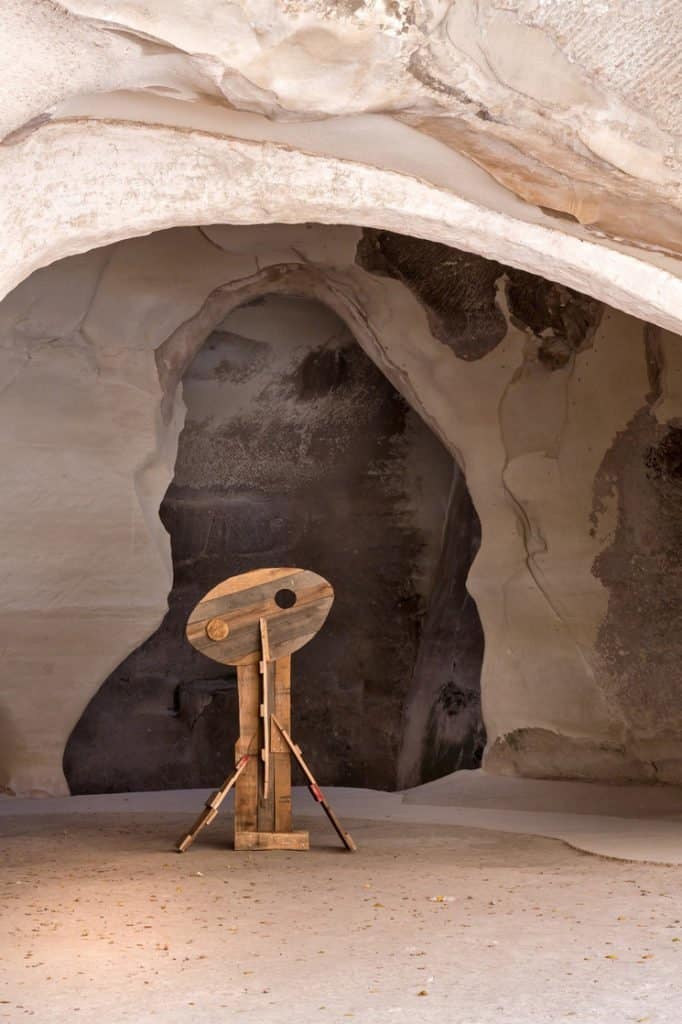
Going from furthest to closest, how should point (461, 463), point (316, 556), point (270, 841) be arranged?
point (316, 556) < point (461, 463) < point (270, 841)

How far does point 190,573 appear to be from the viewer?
924cm

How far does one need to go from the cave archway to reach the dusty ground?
3642mm

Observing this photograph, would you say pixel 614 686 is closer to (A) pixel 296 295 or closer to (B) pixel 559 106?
(A) pixel 296 295

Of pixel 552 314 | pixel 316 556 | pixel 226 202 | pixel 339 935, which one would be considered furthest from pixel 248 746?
pixel 316 556

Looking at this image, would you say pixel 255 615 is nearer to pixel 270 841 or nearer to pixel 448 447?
pixel 270 841

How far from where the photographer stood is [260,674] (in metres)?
5.30

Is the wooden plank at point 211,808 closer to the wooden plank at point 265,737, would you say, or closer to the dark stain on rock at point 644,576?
the wooden plank at point 265,737

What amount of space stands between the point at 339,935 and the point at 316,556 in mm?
5779

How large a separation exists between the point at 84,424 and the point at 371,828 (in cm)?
A: 282

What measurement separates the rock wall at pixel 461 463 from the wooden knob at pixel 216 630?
7.32ft

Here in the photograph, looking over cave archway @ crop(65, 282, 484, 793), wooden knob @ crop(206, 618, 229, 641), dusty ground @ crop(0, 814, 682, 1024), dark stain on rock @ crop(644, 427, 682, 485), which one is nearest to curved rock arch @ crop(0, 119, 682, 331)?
dusty ground @ crop(0, 814, 682, 1024)

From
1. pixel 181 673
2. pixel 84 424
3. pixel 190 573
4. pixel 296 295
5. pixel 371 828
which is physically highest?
pixel 296 295

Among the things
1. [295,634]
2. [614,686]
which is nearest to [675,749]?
[614,686]

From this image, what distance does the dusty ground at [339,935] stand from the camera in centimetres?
291
